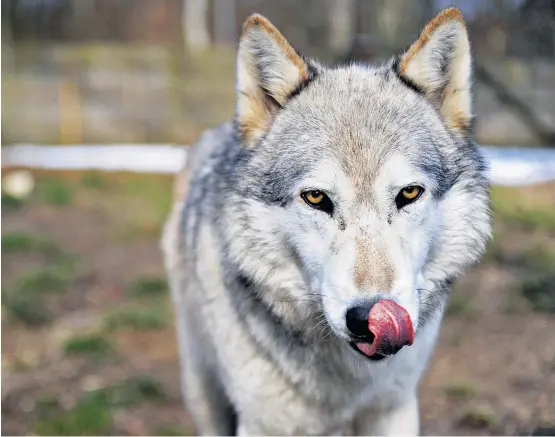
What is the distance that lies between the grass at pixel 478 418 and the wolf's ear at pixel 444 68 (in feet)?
5.94

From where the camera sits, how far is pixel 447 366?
4816 mm

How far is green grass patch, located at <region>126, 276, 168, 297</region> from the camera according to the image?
645cm

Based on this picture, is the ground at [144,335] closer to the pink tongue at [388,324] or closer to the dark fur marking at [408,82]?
the pink tongue at [388,324]

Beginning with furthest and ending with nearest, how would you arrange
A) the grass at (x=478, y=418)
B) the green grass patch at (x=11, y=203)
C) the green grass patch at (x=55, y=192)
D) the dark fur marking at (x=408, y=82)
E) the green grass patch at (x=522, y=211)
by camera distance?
the green grass patch at (x=55, y=192) < the green grass patch at (x=11, y=203) < the green grass patch at (x=522, y=211) < the grass at (x=478, y=418) < the dark fur marking at (x=408, y=82)

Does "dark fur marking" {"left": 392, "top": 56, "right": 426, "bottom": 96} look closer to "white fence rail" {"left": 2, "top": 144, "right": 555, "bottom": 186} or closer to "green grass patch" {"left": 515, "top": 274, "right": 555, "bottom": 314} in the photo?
"green grass patch" {"left": 515, "top": 274, "right": 555, "bottom": 314}

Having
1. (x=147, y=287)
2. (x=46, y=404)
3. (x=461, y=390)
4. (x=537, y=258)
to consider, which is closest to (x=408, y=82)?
(x=461, y=390)

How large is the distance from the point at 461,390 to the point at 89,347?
2.53 m

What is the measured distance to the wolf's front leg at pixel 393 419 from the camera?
2.96 meters

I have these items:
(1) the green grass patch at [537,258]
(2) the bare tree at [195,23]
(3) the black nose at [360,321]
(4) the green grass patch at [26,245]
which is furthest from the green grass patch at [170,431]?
(2) the bare tree at [195,23]

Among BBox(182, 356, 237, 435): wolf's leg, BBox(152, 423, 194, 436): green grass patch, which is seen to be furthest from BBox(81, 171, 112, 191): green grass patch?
BBox(182, 356, 237, 435): wolf's leg

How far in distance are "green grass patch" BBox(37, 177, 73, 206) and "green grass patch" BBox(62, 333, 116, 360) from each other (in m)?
4.49

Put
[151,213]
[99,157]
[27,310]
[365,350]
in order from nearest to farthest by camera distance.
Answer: [365,350] → [27,310] → [151,213] → [99,157]

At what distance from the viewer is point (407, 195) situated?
2.46 m

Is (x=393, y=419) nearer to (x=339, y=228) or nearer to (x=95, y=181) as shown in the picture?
(x=339, y=228)
